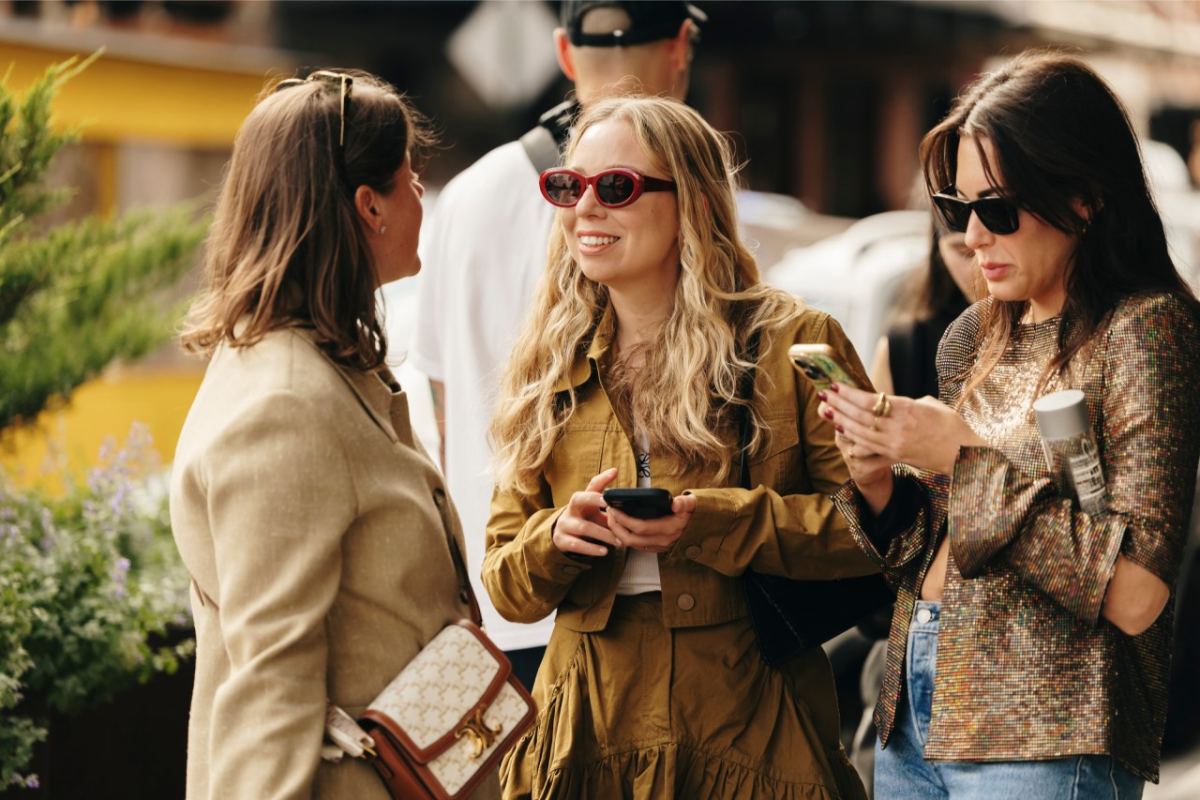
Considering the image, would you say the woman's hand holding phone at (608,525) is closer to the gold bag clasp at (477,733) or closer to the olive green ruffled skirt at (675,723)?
the olive green ruffled skirt at (675,723)

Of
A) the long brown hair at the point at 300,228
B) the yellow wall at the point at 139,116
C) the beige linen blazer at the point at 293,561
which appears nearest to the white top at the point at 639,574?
the beige linen blazer at the point at 293,561

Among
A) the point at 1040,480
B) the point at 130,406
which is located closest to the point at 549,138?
the point at 1040,480

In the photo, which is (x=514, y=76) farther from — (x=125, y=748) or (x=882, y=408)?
(x=882, y=408)

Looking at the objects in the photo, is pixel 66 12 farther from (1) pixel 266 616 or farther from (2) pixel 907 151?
(2) pixel 907 151

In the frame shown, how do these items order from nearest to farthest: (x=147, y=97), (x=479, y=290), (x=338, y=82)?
1. (x=338, y=82)
2. (x=479, y=290)
3. (x=147, y=97)

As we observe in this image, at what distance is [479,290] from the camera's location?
13.6ft

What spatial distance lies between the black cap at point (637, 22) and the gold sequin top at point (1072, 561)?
6.13ft

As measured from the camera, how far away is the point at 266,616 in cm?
239

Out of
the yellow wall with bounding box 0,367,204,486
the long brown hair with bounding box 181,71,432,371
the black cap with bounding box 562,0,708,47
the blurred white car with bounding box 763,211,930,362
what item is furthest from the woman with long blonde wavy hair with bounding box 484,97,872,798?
the yellow wall with bounding box 0,367,204,486

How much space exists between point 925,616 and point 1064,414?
0.55 metres

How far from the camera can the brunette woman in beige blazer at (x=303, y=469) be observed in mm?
2398

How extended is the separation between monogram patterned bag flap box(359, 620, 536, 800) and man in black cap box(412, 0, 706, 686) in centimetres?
131

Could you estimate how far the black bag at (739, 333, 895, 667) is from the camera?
120 inches

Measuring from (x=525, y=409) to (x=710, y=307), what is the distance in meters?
0.46
